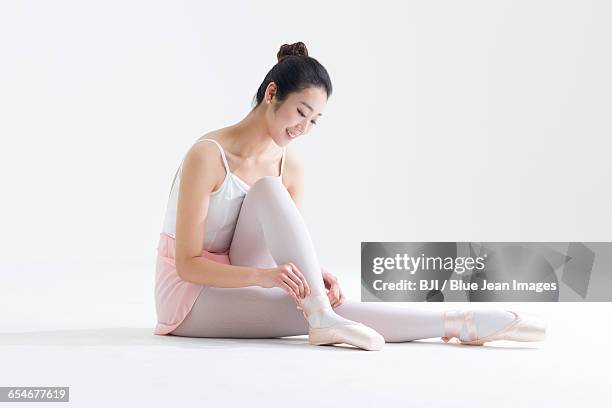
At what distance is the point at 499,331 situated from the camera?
7.89ft

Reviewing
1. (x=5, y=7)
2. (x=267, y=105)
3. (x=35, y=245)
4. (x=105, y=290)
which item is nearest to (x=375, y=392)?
(x=267, y=105)

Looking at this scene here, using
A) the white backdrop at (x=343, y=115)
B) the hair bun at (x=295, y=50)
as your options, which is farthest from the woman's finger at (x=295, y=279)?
the white backdrop at (x=343, y=115)

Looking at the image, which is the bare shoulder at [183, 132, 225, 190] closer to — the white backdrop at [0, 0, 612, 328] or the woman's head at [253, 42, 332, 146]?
the woman's head at [253, 42, 332, 146]

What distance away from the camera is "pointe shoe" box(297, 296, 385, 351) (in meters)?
2.31

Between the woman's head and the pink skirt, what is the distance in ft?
1.34

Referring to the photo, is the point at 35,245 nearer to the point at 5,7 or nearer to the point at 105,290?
the point at 5,7

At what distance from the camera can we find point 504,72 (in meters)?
6.66

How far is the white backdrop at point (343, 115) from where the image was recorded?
19.9 ft

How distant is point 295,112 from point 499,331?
77 centimetres

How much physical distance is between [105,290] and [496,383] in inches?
96.4

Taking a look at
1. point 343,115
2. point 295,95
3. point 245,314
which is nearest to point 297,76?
point 295,95

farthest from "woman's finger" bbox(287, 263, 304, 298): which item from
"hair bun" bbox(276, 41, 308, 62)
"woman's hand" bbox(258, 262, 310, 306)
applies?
"hair bun" bbox(276, 41, 308, 62)

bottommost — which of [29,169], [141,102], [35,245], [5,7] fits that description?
[35,245]

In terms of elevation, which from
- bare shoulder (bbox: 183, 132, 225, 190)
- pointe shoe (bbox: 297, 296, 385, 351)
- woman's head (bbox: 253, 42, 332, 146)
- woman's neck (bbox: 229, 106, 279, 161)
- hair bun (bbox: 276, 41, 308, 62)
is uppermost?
hair bun (bbox: 276, 41, 308, 62)
